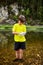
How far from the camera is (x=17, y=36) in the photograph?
8664 millimetres

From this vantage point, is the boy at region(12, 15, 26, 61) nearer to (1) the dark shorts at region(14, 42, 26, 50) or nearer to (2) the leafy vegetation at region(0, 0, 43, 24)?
(1) the dark shorts at region(14, 42, 26, 50)

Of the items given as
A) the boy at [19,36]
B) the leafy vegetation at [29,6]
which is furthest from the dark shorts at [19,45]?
the leafy vegetation at [29,6]

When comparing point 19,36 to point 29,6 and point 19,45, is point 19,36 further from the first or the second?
point 29,6

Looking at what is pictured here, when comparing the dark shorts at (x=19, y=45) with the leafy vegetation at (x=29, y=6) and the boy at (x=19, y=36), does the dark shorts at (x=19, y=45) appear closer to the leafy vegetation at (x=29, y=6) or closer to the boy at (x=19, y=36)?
the boy at (x=19, y=36)

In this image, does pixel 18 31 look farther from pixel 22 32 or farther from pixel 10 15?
pixel 10 15

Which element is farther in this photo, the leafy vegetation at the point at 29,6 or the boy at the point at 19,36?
the leafy vegetation at the point at 29,6

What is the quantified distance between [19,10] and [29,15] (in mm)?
1894

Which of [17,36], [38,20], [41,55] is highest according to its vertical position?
[17,36]

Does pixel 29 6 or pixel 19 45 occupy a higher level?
pixel 19 45

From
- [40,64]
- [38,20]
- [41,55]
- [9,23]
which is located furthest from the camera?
[38,20]

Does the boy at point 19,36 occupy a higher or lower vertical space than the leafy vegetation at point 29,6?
higher

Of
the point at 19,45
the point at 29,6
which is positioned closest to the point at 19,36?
the point at 19,45

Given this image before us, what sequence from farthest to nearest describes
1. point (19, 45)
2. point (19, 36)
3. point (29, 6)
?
1. point (29, 6)
2. point (19, 45)
3. point (19, 36)

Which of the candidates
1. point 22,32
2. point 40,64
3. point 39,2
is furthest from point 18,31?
point 39,2
